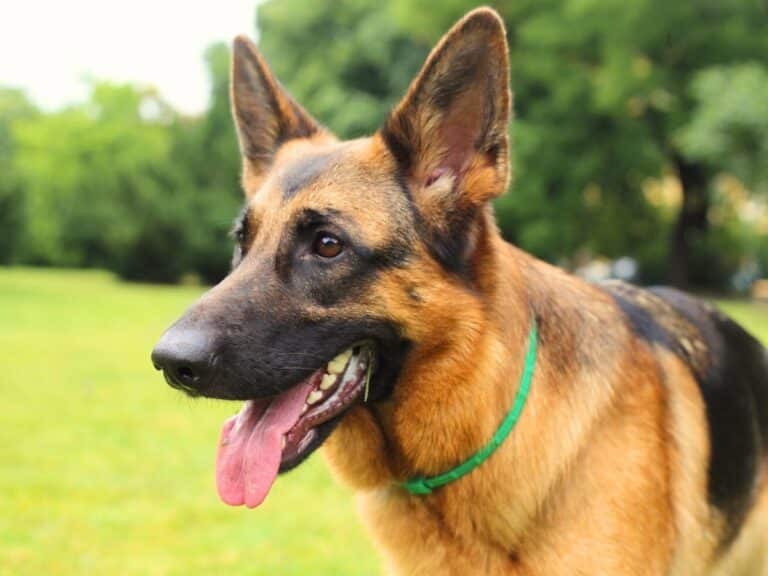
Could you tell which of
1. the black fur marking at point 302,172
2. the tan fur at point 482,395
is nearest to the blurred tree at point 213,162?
the black fur marking at point 302,172

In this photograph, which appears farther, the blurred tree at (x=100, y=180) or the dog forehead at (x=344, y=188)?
the blurred tree at (x=100, y=180)

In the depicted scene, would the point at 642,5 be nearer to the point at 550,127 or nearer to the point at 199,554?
the point at 550,127

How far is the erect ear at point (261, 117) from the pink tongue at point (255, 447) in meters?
1.23

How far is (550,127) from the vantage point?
31312mm

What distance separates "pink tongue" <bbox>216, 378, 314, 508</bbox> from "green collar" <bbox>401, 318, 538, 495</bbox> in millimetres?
526

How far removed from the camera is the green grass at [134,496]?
197 inches

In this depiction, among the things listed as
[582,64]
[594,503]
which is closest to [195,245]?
[582,64]

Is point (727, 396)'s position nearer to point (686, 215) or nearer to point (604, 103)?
point (604, 103)

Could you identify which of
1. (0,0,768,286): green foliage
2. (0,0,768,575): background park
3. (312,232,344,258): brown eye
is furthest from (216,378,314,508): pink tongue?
(0,0,768,286): green foliage

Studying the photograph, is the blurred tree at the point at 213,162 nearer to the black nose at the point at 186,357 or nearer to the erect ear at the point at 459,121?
the erect ear at the point at 459,121

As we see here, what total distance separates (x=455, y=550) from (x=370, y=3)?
114 feet

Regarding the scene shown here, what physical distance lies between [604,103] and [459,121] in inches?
1032

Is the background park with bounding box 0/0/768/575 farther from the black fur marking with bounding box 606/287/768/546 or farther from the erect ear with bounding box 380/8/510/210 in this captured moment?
the erect ear with bounding box 380/8/510/210

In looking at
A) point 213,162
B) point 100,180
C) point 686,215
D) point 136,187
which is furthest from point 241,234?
point 100,180
